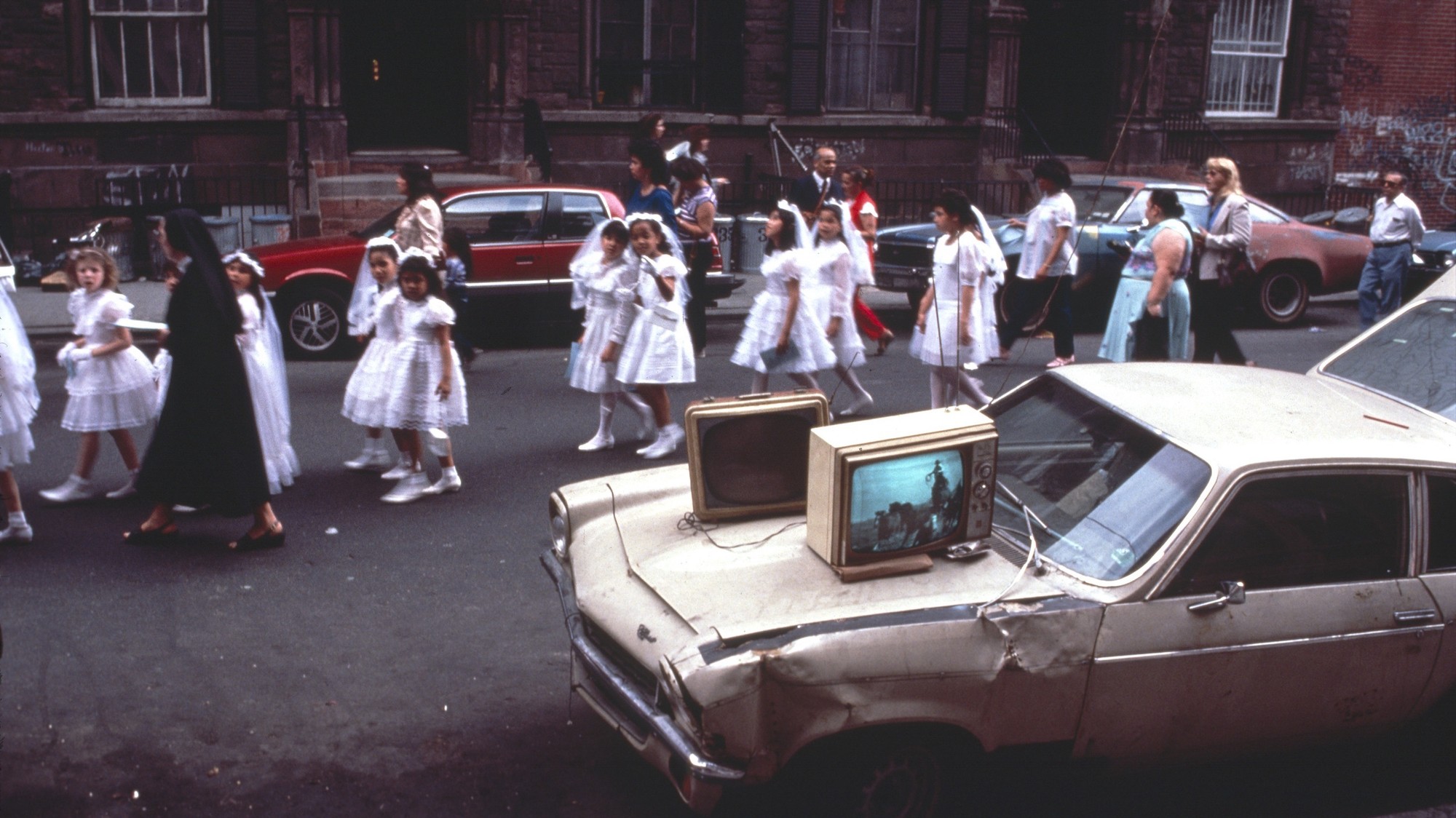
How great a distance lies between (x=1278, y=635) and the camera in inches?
170

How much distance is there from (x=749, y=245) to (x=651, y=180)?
6376 mm

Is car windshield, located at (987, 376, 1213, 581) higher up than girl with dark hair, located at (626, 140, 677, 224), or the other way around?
girl with dark hair, located at (626, 140, 677, 224)

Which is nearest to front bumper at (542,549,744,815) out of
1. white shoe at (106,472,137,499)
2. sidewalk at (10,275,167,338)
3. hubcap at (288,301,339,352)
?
white shoe at (106,472,137,499)

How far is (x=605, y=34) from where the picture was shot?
763 inches

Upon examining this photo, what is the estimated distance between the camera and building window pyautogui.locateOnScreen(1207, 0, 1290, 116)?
73.4 ft

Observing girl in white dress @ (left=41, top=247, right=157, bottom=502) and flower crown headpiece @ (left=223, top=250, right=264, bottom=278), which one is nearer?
girl in white dress @ (left=41, top=247, right=157, bottom=502)

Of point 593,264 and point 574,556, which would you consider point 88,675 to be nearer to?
point 574,556

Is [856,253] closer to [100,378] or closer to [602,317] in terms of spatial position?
[602,317]

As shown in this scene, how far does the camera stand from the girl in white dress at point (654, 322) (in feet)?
27.7

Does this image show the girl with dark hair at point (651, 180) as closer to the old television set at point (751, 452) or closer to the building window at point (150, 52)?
the old television set at point (751, 452)

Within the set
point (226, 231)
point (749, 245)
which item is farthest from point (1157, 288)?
point (226, 231)

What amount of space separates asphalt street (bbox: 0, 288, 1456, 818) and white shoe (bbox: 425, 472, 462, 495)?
0.19 metres

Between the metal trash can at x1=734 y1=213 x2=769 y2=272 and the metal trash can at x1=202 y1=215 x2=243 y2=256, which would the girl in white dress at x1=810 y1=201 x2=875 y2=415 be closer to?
the metal trash can at x1=734 y1=213 x2=769 y2=272

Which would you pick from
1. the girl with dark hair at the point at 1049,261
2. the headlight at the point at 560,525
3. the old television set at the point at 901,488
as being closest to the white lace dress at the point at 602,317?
the headlight at the point at 560,525
